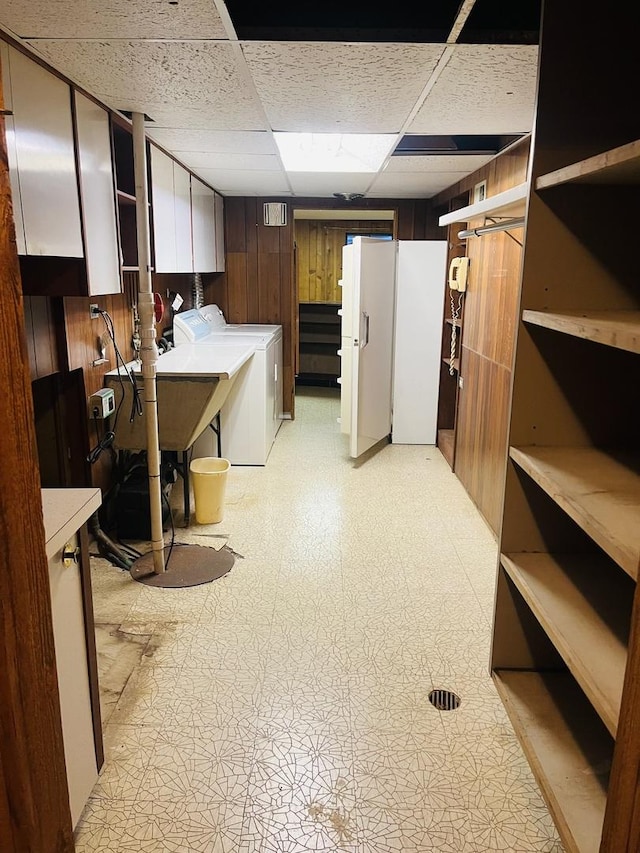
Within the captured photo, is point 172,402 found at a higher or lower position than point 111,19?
lower

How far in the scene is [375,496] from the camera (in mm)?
4105

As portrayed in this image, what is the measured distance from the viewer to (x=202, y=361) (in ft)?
12.2

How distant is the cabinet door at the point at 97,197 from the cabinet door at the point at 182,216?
1.18 m

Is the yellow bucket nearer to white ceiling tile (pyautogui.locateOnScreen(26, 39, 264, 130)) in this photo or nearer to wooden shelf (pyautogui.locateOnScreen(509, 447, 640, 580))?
white ceiling tile (pyautogui.locateOnScreen(26, 39, 264, 130))

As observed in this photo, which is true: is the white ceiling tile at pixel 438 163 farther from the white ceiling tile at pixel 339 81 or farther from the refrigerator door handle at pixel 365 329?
the refrigerator door handle at pixel 365 329

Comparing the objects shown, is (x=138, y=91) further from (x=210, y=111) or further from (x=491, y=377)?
(x=491, y=377)

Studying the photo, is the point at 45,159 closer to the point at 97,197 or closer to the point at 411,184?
the point at 97,197

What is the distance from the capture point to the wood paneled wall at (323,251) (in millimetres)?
7824

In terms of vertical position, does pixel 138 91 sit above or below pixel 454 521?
above

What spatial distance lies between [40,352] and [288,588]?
1.56 meters

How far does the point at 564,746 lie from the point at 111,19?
8.15 feet

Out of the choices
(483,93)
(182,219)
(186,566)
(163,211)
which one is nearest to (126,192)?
(163,211)

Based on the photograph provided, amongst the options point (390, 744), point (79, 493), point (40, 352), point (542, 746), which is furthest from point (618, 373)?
point (40, 352)

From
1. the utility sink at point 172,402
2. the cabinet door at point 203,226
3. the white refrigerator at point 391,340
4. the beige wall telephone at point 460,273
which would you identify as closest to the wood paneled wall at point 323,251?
the cabinet door at point 203,226
